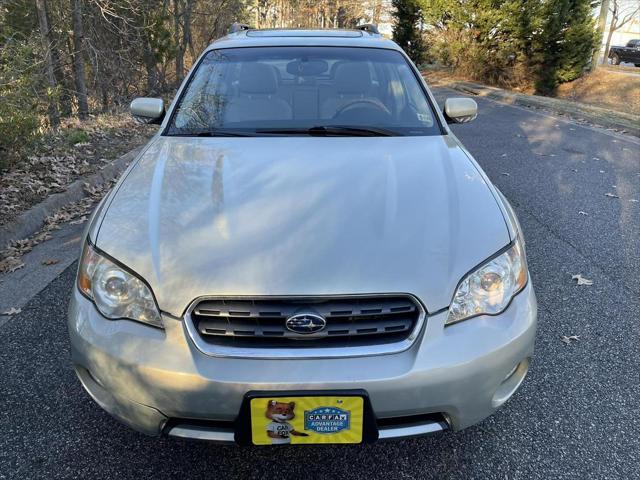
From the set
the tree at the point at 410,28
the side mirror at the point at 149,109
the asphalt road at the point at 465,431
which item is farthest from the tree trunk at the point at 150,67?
the tree at the point at 410,28

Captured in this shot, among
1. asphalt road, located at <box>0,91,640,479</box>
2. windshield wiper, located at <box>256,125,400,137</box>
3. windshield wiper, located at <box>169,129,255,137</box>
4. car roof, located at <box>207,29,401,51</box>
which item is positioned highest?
car roof, located at <box>207,29,401,51</box>

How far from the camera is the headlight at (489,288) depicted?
1723mm

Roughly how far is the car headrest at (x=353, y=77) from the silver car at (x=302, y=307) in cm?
103

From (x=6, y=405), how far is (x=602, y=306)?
10.7 feet

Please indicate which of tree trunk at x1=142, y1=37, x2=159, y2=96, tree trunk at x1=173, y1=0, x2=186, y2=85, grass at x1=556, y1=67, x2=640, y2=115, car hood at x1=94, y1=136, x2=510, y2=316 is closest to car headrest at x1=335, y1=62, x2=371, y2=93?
car hood at x1=94, y1=136, x2=510, y2=316

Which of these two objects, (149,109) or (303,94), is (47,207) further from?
(303,94)

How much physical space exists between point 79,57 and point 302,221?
10.7m

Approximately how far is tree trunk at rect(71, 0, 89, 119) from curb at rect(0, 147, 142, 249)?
18.6 feet

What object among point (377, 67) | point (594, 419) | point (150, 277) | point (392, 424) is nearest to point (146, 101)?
point (377, 67)

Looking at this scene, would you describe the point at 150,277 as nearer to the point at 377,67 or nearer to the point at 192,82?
the point at 192,82

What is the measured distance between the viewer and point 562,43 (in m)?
16.3

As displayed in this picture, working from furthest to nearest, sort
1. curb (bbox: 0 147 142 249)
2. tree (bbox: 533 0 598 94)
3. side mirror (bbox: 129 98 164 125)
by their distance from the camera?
tree (bbox: 533 0 598 94) < curb (bbox: 0 147 142 249) < side mirror (bbox: 129 98 164 125)

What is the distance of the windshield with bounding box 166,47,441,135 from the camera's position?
2807mm

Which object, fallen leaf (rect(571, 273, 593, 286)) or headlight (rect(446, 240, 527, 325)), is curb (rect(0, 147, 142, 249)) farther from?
fallen leaf (rect(571, 273, 593, 286))
